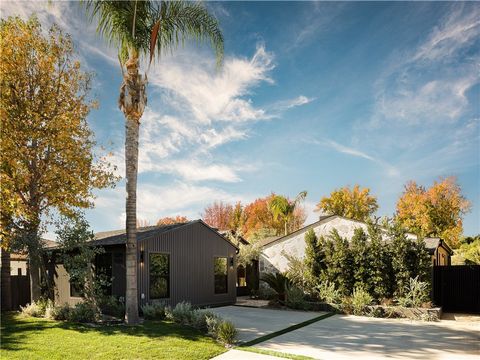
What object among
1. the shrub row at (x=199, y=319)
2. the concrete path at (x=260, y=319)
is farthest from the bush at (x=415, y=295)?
the shrub row at (x=199, y=319)

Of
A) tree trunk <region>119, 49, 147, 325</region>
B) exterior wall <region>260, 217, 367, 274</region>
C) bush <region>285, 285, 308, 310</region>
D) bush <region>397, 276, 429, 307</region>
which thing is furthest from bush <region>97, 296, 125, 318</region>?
bush <region>397, 276, 429, 307</region>

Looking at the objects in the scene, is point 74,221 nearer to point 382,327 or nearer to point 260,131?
point 260,131

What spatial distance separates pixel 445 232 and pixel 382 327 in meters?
28.9

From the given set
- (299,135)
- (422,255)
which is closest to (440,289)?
(422,255)

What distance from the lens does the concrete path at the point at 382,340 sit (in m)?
8.27

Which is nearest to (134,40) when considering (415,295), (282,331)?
(282,331)

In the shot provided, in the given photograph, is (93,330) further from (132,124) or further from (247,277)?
(247,277)

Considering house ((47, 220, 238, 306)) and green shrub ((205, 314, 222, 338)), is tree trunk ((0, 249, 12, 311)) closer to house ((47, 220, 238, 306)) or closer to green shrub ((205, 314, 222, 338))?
house ((47, 220, 238, 306))

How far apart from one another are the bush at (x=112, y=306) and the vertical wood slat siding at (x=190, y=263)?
80 centimetres

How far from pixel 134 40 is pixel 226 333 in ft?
29.8

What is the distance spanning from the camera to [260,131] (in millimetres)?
17719

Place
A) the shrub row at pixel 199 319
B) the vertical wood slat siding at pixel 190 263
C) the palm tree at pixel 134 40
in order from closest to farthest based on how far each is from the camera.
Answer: the shrub row at pixel 199 319
the palm tree at pixel 134 40
the vertical wood slat siding at pixel 190 263

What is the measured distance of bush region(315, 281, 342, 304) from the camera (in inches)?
601

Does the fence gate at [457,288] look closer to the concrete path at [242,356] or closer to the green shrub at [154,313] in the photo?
the concrete path at [242,356]
